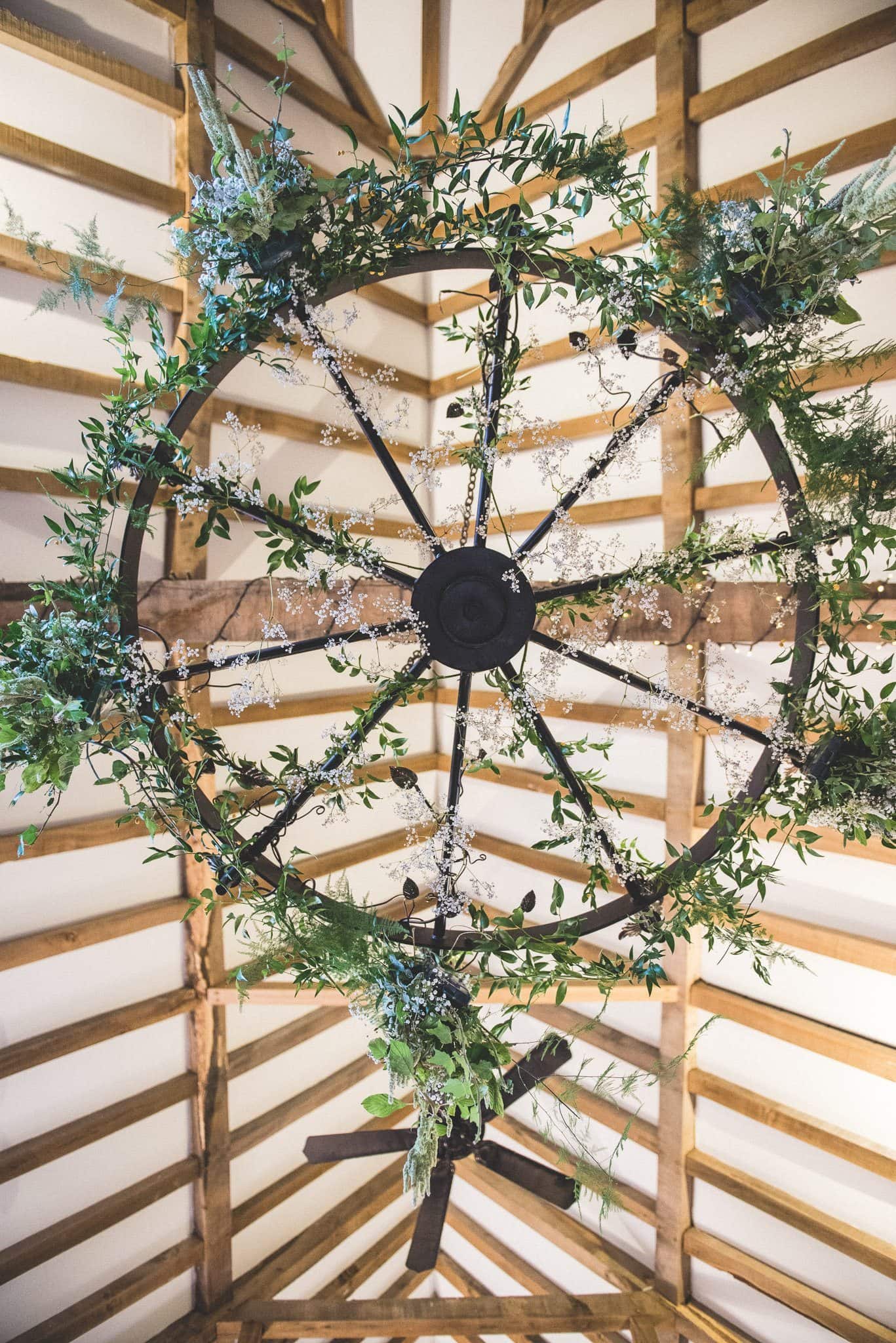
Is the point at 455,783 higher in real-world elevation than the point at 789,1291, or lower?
higher

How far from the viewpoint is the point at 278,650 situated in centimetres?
170

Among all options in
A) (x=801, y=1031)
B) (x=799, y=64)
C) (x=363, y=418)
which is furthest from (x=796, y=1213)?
(x=799, y=64)

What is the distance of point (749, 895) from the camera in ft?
11.0

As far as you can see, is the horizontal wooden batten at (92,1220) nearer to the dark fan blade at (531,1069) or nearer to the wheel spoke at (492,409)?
the dark fan blade at (531,1069)

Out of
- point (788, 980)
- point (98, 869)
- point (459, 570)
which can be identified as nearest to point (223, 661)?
point (459, 570)

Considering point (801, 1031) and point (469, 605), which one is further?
point (801, 1031)

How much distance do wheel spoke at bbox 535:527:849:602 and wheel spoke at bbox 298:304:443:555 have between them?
302 mm

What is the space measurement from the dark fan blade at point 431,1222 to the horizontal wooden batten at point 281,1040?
1.63 metres

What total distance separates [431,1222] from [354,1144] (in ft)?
1.13

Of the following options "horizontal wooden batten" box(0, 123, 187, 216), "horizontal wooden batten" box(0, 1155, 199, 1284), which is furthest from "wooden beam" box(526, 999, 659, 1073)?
"horizontal wooden batten" box(0, 123, 187, 216)

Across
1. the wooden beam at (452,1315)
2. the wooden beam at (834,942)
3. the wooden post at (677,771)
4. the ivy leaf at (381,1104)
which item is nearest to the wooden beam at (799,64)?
the wooden post at (677,771)

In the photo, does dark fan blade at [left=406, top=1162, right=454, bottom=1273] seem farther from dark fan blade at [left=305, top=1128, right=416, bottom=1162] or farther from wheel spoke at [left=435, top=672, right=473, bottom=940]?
wheel spoke at [left=435, top=672, right=473, bottom=940]

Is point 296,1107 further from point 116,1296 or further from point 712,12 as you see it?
point 712,12

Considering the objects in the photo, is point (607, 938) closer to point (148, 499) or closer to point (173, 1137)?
point (173, 1137)
